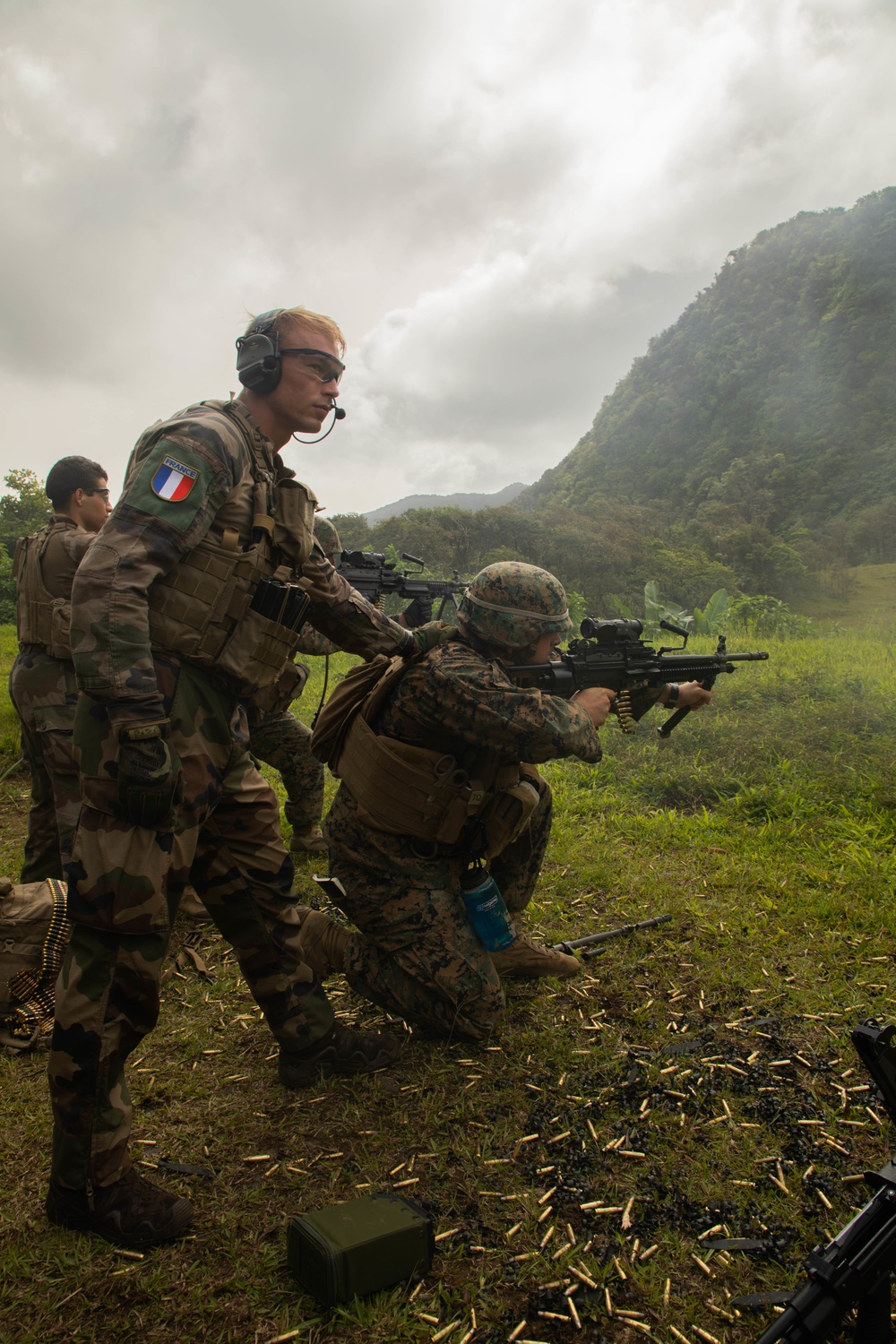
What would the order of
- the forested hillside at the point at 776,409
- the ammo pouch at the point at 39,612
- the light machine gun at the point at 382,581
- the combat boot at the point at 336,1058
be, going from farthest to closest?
the forested hillside at the point at 776,409 < the light machine gun at the point at 382,581 < the ammo pouch at the point at 39,612 < the combat boot at the point at 336,1058

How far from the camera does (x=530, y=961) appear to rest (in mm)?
3609

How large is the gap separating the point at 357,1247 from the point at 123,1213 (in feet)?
2.41

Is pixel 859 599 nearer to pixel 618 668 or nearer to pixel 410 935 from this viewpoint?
pixel 618 668

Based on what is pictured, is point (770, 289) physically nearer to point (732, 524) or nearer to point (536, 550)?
point (732, 524)

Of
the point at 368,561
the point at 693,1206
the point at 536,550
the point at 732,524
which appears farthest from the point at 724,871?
the point at 732,524

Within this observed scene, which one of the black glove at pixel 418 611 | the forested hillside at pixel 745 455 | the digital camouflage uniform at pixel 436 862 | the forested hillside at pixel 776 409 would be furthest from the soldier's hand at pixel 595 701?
the forested hillside at pixel 776 409

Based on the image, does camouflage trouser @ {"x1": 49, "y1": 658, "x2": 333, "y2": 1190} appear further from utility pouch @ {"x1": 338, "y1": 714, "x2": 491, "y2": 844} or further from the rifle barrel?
the rifle barrel

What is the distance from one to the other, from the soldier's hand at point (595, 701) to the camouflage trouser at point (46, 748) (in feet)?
8.55

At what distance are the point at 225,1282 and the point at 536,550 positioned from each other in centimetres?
1780

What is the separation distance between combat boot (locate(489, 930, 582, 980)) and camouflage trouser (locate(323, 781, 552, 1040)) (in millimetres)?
319

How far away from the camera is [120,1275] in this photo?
2.11m

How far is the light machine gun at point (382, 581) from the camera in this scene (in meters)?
7.91

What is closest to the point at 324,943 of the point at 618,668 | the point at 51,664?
the point at 618,668

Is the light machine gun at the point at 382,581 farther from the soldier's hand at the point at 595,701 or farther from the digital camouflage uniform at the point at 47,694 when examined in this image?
the soldier's hand at the point at 595,701
